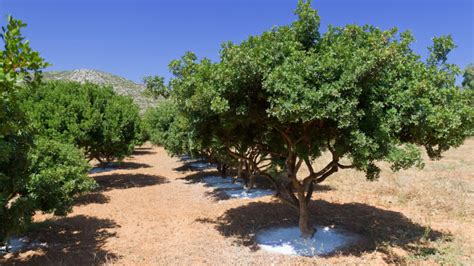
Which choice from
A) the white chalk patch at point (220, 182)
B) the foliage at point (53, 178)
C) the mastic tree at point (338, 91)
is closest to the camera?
the mastic tree at point (338, 91)

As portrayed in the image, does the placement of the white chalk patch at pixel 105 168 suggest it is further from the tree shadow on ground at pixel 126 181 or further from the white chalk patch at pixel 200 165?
the white chalk patch at pixel 200 165

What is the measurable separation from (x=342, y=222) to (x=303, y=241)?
249 centimetres

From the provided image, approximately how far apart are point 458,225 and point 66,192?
1240 centimetres

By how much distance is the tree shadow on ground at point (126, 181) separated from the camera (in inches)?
815

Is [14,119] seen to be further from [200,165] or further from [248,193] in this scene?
[200,165]

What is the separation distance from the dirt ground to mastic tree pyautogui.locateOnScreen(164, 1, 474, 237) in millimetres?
2263

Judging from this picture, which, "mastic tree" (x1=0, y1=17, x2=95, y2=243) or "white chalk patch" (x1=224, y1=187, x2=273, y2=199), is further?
"white chalk patch" (x1=224, y1=187, x2=273, y2=199)

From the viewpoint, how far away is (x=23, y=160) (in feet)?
26.0

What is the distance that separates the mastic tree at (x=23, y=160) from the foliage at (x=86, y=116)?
5802 mm

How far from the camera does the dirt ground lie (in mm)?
9086

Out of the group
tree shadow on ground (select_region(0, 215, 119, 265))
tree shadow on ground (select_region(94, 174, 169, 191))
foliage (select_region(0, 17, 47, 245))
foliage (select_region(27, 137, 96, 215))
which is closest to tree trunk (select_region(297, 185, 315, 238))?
tree shadow on ground (select_region(0, 215, 119, 265))

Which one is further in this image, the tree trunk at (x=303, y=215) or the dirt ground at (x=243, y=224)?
the tree trunk at (x=303, y=215)

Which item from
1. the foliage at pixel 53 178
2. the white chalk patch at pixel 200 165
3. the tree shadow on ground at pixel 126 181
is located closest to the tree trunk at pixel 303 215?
the foliage at pixel 53 178

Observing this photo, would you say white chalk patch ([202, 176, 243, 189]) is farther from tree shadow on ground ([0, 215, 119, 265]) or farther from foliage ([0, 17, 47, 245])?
foliage ([0, 17, 47, 245])
